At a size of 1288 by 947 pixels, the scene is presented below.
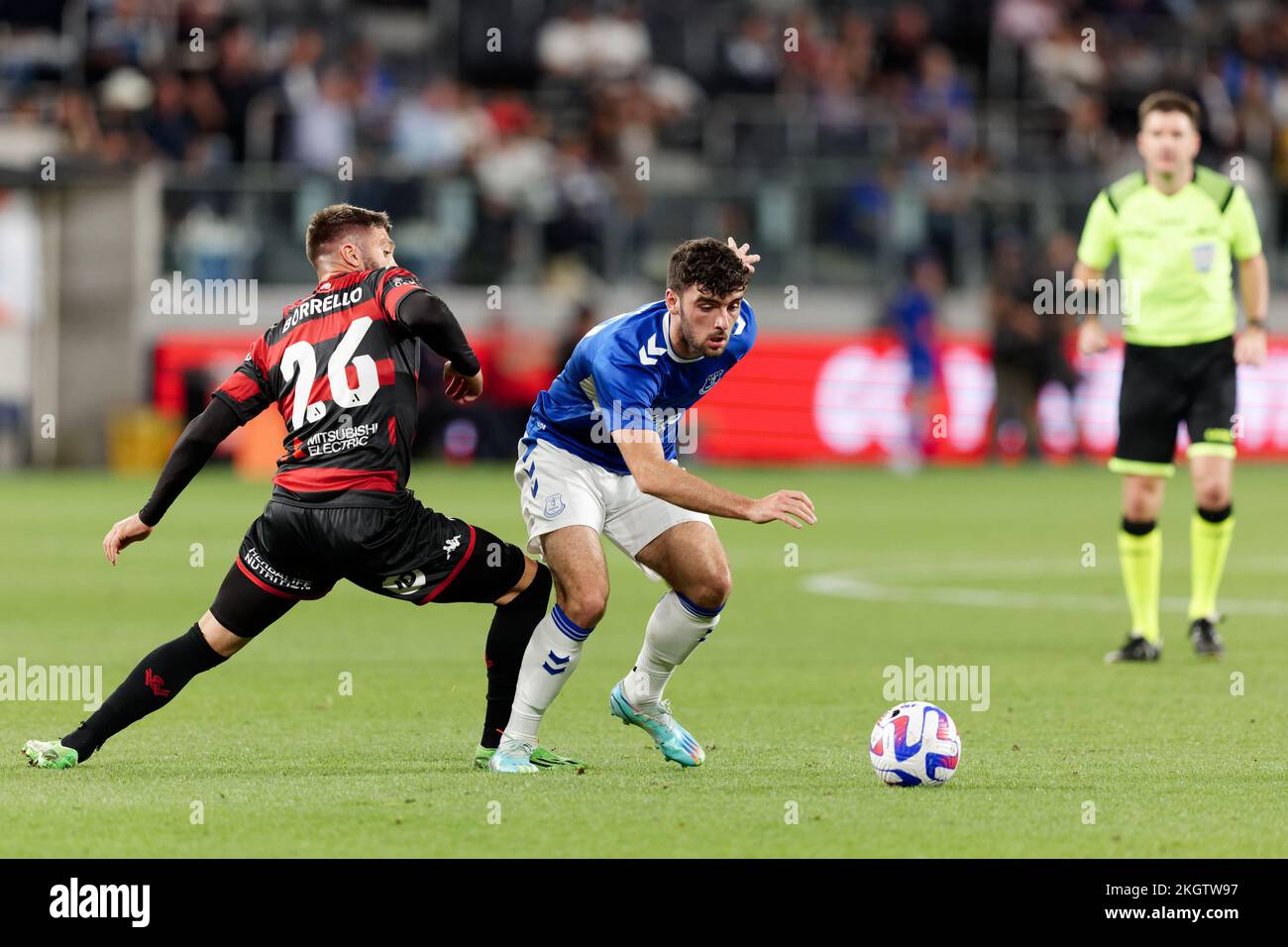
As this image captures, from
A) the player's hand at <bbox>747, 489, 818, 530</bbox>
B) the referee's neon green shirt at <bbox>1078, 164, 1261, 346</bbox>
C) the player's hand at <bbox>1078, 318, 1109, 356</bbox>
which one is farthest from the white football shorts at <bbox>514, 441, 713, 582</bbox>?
the referee's neon green shirt at <bbox>1078, 164, 1261, 346</bbox>

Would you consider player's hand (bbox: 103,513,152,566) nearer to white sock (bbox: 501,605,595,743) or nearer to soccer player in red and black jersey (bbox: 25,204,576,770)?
soccer player in red and black jersey (bbox: 25,204,576,770)

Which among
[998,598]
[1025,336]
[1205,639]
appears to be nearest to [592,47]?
[1025,336]

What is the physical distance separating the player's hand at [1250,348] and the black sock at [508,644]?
454 cm

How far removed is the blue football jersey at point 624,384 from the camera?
7395mm

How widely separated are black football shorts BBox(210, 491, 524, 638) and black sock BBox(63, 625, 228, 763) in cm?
15

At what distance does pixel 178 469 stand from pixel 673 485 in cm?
164

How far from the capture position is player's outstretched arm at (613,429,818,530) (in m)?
6.92

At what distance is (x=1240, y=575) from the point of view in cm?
1523

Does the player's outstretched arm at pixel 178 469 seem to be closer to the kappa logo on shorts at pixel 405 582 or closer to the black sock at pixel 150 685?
the black sock at pixel 150 685

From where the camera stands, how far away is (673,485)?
7.17 meters

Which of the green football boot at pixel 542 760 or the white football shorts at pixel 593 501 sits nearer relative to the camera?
the green football boot at pixel 542 760

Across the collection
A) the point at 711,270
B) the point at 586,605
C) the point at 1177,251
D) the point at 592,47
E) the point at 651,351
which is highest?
the point at 592,47

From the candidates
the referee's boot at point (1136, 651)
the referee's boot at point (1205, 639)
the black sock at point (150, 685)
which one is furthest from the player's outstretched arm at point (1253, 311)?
the black sock at point (150, 685)

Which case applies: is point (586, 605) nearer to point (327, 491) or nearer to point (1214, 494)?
point (327, 491)
